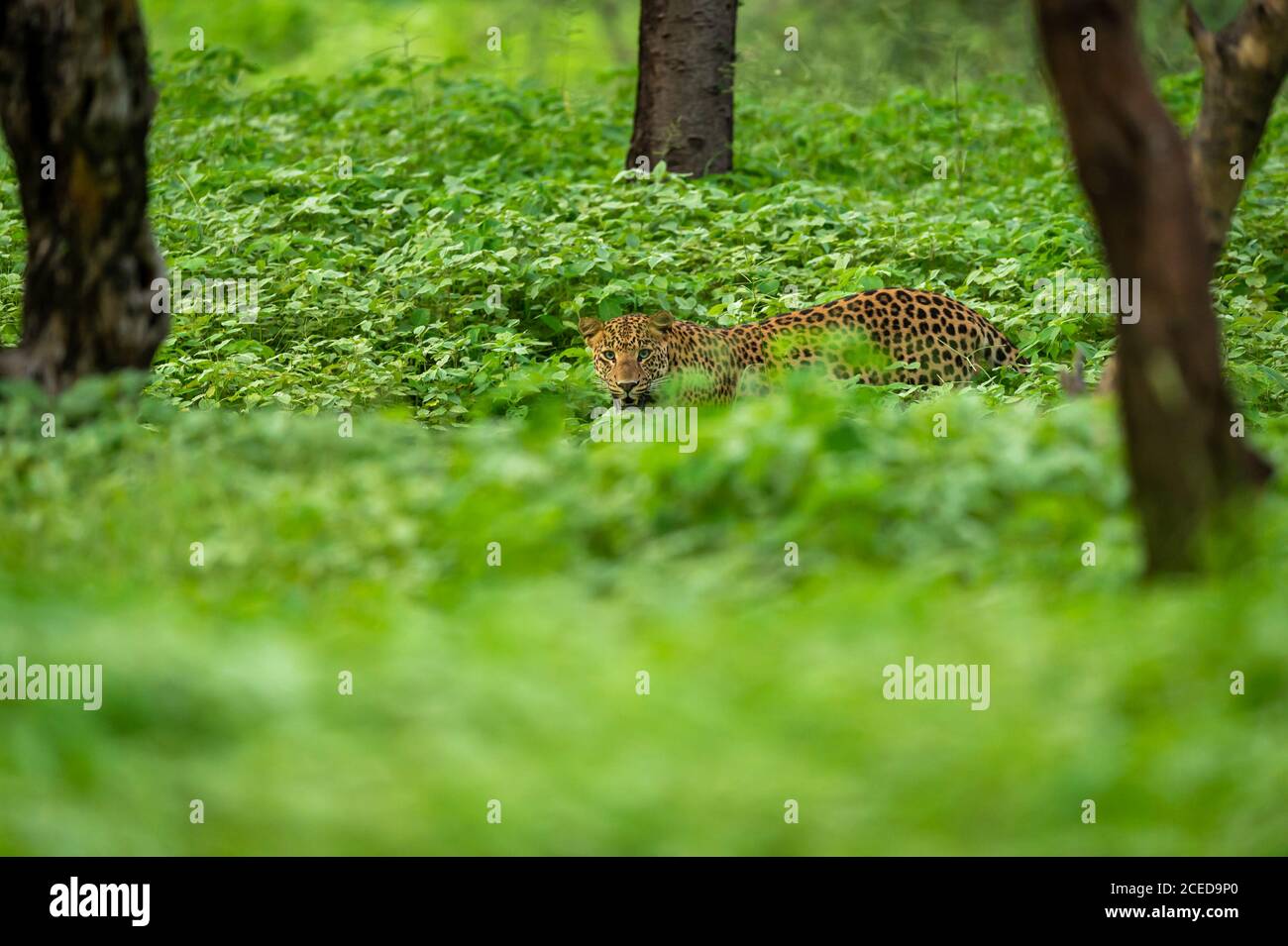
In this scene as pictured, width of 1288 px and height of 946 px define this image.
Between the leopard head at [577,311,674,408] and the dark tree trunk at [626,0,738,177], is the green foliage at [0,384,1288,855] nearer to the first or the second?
the leopard head at [577,311,674,408]

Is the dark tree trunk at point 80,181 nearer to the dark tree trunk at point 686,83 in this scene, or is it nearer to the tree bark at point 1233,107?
the tree bark at point 1233,107

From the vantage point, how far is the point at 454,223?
1138 centimetres

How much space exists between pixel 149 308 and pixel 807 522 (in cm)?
312

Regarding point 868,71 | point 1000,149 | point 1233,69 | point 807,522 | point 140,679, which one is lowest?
point 140,679

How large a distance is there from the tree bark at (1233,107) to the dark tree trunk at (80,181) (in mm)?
4622

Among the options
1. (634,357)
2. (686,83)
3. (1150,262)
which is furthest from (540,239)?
(1150,262)

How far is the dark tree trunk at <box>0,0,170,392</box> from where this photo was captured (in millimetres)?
6840

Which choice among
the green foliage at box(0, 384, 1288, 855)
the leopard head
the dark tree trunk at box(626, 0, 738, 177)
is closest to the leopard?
the leopard head

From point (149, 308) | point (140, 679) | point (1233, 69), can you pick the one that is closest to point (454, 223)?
point (149, 308)

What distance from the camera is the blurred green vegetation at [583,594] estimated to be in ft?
14.0

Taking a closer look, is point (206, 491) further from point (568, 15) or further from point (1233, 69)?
point (568, 15)
